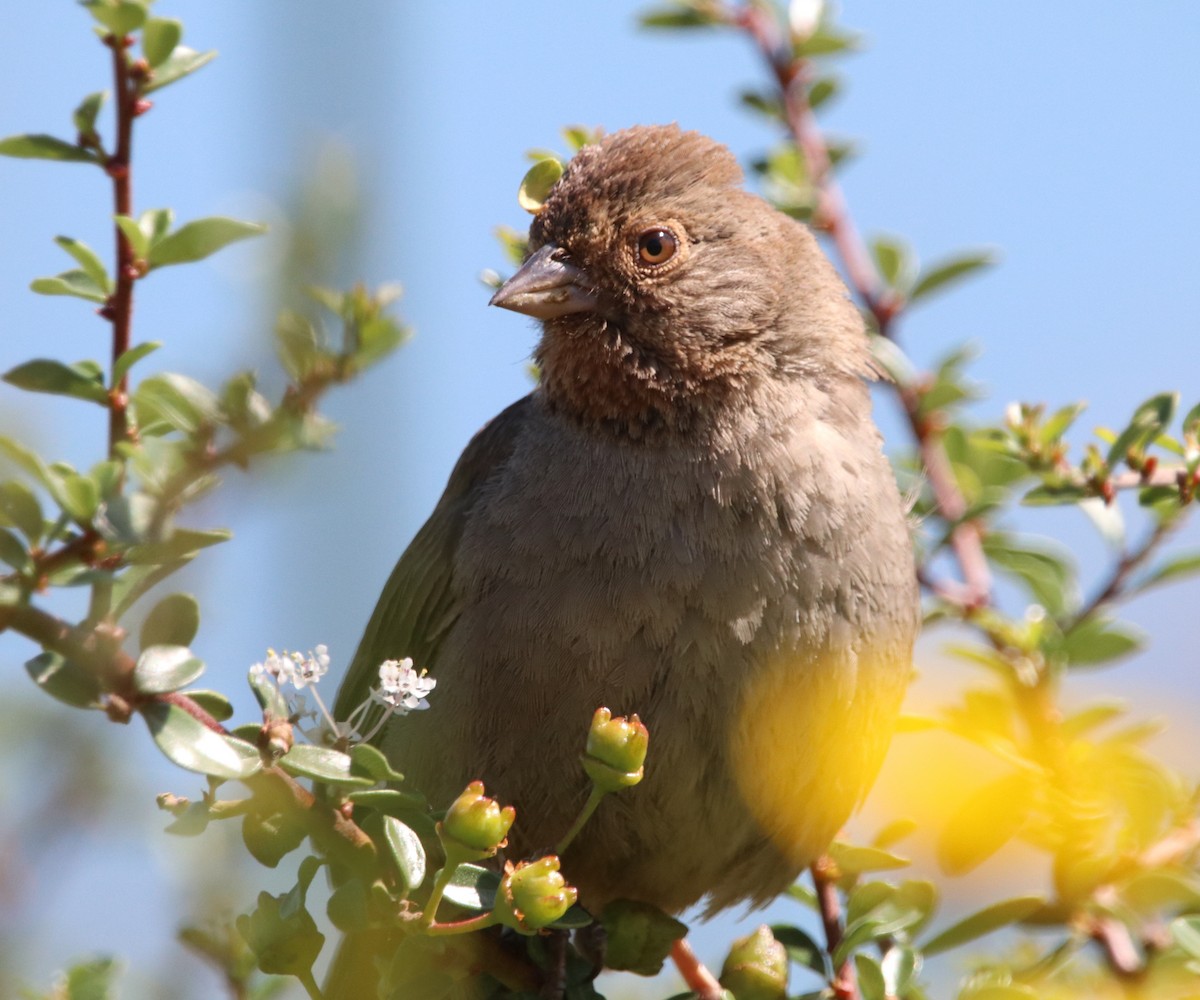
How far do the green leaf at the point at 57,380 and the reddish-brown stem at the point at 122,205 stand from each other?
0.03 metres

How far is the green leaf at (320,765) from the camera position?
2.59 metres

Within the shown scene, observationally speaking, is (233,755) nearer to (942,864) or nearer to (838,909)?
(942,864)

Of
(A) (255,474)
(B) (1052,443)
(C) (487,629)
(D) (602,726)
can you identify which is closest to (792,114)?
(B) (1052,443)

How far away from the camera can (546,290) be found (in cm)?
483

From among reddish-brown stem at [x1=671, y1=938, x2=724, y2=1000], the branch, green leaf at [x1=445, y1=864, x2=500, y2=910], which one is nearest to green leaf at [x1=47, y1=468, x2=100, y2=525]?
the branch

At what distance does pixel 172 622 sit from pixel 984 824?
1880 mm

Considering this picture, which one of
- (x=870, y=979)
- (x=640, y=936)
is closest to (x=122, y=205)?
(x=640, y=936)

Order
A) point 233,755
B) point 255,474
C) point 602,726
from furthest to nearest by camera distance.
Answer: point 602,726
point 233,755
point 255,474

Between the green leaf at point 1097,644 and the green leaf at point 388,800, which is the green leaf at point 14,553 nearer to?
the green leaf at point 388,800

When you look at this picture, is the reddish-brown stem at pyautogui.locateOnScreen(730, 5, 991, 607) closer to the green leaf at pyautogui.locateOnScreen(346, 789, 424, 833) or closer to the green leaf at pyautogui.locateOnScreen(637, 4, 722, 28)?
the green leaf at pyautogui.locateOnScreen(637, 4, 722, 28)

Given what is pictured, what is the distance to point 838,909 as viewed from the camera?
4.39m

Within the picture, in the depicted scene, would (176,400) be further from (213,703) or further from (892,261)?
(892,261)

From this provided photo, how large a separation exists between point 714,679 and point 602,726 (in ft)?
4.81

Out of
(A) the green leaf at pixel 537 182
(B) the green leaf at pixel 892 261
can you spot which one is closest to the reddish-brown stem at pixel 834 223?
(B) the green leaf at pixel 892 261
